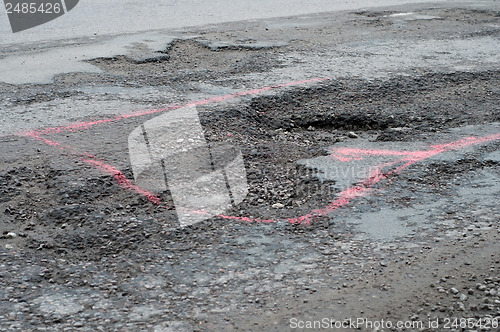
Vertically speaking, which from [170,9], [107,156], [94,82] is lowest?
[107,156]

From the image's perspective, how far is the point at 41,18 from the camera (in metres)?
8.77

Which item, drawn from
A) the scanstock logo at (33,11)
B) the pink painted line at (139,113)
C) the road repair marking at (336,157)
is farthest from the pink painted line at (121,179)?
the scanstock logo at (33,11)

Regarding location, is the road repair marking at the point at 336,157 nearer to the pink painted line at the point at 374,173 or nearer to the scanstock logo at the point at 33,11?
the pink painted line at the point at 374,173

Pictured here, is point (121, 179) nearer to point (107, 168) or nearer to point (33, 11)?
point (107, 168)

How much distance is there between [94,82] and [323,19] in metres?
4.25

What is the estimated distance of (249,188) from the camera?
368cm

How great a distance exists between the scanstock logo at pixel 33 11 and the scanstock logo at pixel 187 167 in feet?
16.0

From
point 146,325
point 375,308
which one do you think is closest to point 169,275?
point 146,325

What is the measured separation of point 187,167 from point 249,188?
0.48 metres

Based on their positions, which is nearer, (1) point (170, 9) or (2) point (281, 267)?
(2) point (281, 267)

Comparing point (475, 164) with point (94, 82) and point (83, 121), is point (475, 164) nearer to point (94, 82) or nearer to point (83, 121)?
point (83, 121)

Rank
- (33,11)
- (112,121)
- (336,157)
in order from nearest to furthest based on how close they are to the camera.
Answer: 1. (336,157)
2. (112,121)
3. (33,11)

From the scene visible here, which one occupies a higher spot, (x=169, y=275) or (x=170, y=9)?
(x=170, y=9)

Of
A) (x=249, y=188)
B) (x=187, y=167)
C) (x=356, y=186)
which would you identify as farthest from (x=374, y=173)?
(x=187, y=167)
